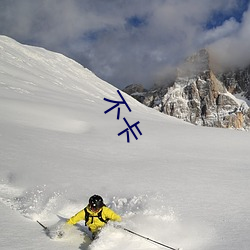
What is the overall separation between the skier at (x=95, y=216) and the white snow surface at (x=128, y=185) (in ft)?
0.73

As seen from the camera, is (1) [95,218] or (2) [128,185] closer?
(1) [95,218]

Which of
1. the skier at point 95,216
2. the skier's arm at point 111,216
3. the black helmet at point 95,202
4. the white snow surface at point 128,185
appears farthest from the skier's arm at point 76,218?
the skier's arm at point 111,216

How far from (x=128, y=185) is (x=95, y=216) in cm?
236

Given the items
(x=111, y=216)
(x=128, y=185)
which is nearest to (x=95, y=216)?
(x=111, y=216)

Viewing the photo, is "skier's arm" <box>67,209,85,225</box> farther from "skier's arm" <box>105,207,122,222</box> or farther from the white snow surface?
"skier's arm" <box>105,207,122,222</box>

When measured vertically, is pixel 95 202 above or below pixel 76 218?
above

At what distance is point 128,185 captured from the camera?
826 centimetres

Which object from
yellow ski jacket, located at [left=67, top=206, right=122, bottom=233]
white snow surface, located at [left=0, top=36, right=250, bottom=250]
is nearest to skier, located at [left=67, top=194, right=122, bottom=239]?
yellow ski jacket, located at [left=67, top=206, right=122, bottom=233]

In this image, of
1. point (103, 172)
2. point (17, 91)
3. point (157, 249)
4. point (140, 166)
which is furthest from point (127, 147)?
point (17, 91)

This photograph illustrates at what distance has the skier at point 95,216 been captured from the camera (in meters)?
5.91

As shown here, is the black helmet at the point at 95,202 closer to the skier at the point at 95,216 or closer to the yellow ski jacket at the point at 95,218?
the skier at the point at 95,216

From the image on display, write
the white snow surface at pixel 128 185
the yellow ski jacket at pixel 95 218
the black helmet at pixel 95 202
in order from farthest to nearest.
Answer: the yellow ski jacket at pixel 95 218, the black helmet at pixel 95 202, the white snow surface at pixel 128 185

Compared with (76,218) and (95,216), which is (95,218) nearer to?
(95,216)

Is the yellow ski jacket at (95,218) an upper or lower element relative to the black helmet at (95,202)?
lower
